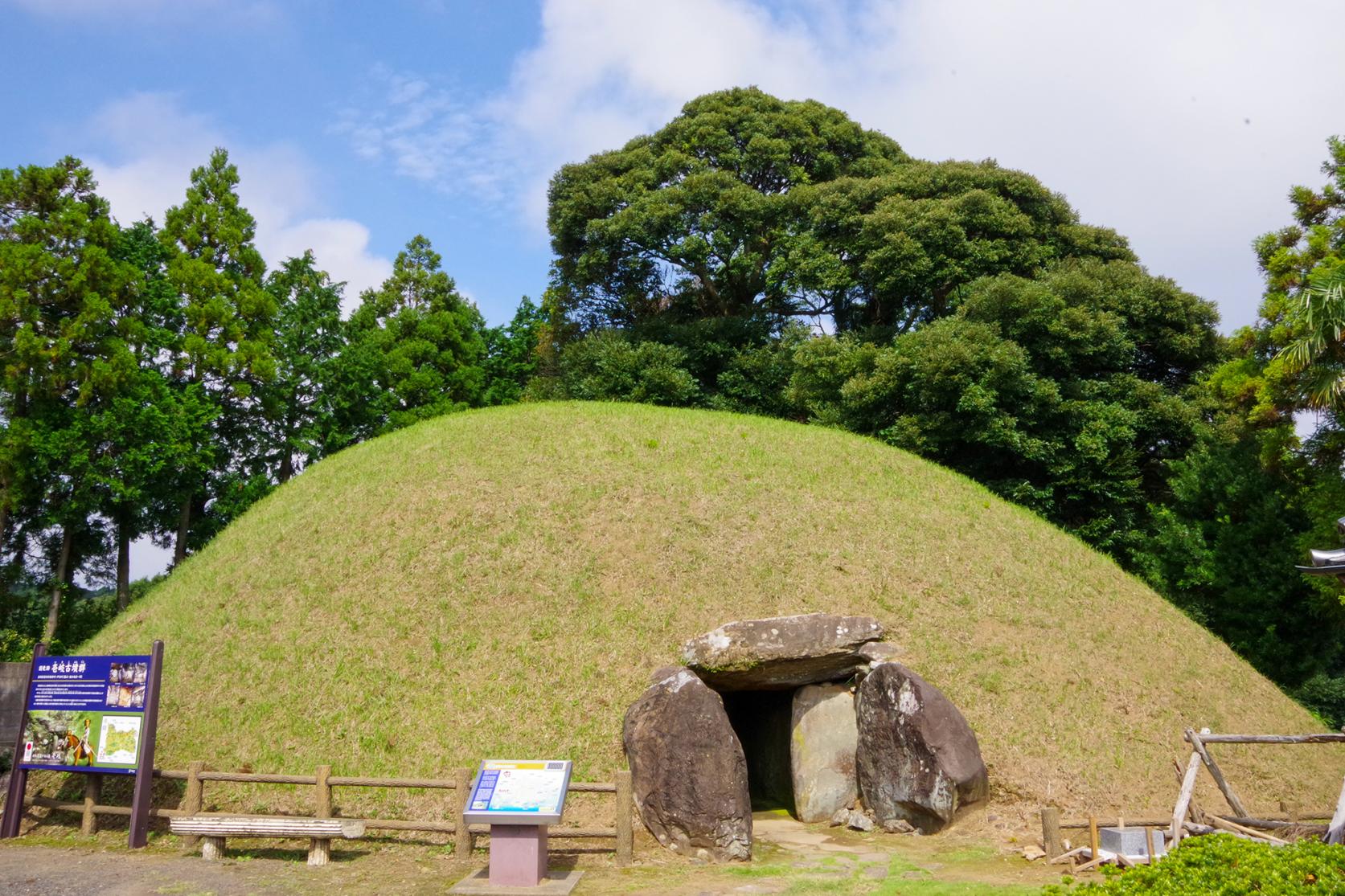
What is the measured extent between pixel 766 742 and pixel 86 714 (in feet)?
35.3

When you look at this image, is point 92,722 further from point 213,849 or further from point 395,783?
point 395,783

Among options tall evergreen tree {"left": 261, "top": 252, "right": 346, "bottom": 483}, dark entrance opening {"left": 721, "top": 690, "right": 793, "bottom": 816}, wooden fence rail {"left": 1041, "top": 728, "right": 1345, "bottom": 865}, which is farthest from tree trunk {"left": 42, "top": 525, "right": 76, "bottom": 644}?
wooden fence rail {"left": 1041, "top": 728, "right": 1345, "bottom": 865}

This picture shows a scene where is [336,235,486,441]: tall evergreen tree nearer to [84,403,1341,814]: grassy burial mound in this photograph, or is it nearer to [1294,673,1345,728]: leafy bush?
[84,403,1341,814]: grassy burial mound

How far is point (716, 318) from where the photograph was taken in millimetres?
32562

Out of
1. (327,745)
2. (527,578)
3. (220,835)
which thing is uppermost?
(527,578)

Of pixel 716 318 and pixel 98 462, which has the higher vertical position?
pixel 716 318

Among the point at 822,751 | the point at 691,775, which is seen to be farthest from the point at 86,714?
the point at 822,751

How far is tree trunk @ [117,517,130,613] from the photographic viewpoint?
29125 mm

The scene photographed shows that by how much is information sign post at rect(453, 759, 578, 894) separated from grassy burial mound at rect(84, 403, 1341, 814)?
8.62 ft

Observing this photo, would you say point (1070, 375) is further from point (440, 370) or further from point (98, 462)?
point (98, 462)

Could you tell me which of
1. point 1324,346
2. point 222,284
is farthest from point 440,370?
point 1324,346

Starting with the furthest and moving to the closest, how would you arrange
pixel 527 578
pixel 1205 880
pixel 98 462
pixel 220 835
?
1. pixel 98 462
2. pixel 527 578
3. pixel 220 835
4. pixel 1205 880

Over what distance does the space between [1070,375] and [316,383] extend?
26.4m

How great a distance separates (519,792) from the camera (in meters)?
10.5
